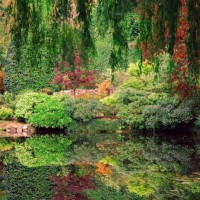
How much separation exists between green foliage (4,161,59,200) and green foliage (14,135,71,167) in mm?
570

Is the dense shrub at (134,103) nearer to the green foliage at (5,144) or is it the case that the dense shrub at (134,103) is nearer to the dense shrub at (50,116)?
the dense shrub at (50,116)

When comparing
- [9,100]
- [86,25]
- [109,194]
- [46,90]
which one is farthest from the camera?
[46,90]

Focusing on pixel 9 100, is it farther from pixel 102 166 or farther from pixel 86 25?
pixel 86 25

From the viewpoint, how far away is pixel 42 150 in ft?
52.1

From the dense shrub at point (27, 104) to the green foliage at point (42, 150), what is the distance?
1932mm

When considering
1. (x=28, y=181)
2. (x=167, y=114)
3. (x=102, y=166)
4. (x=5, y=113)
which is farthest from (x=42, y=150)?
(x=5, y=113)

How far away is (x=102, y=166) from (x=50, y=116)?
700cm

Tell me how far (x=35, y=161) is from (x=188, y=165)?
162 inches

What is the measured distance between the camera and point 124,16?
4.52 meters

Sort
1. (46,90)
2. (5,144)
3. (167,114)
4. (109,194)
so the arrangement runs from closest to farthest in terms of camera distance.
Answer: (109,194) → (5,144) → (167,114) → (46,90)

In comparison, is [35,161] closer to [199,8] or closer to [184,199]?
[184,199]

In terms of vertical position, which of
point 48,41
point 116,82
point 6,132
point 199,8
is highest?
point 199,8

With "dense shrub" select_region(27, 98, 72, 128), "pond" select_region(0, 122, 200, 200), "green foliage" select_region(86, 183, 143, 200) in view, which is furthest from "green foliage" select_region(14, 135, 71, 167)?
"green foliage" select_region(86, 183, 143, 200)

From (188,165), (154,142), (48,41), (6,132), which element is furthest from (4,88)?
(48,41)
